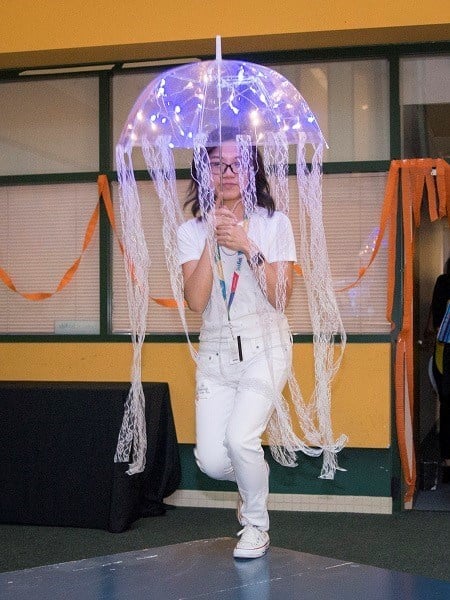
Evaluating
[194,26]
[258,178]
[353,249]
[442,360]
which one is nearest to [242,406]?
[258,178]

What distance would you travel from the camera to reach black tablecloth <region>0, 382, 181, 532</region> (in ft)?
17.6

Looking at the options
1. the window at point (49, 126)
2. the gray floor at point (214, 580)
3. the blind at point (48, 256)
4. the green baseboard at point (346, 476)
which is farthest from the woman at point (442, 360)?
the gray floor at point (214, 580)

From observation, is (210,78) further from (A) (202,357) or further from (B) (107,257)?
(B) (107,257)

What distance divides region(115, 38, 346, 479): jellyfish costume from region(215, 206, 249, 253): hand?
10cm

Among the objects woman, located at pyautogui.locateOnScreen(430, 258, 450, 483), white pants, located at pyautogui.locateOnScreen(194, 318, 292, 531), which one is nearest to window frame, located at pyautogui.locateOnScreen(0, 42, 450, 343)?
woman, located at pyautogui.locateOnScreen(430, 258, 450, 483)

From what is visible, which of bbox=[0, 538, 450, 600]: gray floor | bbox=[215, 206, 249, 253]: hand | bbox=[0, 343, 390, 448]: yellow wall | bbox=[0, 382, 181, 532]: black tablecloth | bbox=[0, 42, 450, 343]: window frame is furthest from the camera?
bbox=[0, 42, 450, 343]: window frame

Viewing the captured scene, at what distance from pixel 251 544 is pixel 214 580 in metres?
0.33

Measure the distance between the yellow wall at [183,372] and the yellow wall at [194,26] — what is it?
6.04 ft

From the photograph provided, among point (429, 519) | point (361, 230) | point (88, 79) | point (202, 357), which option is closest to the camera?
point (202, 357)

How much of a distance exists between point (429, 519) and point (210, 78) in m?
3.05

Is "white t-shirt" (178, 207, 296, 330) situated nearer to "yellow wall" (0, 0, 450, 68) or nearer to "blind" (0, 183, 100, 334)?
"yellow wall" (0, 0, 450, 68)

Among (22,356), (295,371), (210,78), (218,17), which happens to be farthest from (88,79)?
(210,78)

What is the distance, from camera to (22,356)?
6484 millimetres

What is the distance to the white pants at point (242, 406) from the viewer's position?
3.82 metres
